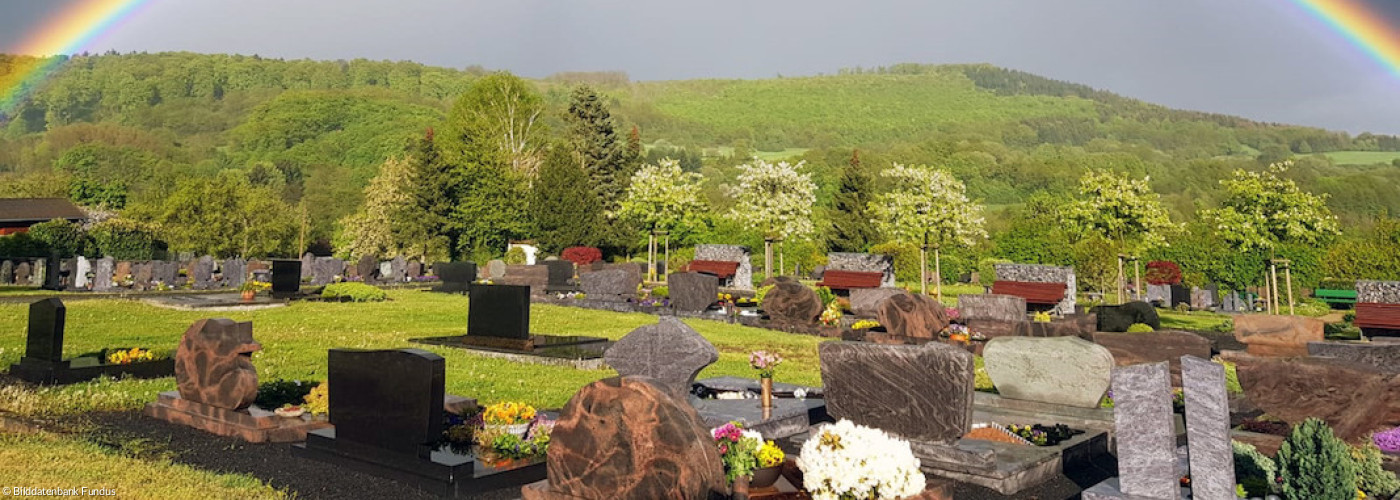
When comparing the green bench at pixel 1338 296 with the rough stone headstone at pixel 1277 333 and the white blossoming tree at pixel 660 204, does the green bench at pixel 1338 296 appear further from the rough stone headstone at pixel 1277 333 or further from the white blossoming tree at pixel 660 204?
the white blossoming tree at pixel 660 204

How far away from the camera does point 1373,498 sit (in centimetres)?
767

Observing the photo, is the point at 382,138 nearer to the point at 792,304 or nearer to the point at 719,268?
the point at 719,268

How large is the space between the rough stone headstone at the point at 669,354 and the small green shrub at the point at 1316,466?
6149 mm

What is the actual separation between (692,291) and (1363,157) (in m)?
159

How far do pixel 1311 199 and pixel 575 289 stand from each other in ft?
87.6

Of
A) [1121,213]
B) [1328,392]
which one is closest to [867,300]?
[1121,213]

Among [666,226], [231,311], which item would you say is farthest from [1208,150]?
[231,311]

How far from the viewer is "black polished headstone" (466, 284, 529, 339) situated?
18219 millimetres

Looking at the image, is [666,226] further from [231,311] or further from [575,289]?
[231,311]

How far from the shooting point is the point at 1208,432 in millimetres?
7102

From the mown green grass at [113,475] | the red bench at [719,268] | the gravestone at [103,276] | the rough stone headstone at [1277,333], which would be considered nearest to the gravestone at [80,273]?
the gravestone at [103,276]

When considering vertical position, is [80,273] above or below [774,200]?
below

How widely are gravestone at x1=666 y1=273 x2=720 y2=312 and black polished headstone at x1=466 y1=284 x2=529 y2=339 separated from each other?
34.5ft

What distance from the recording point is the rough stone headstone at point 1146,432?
716 cm
